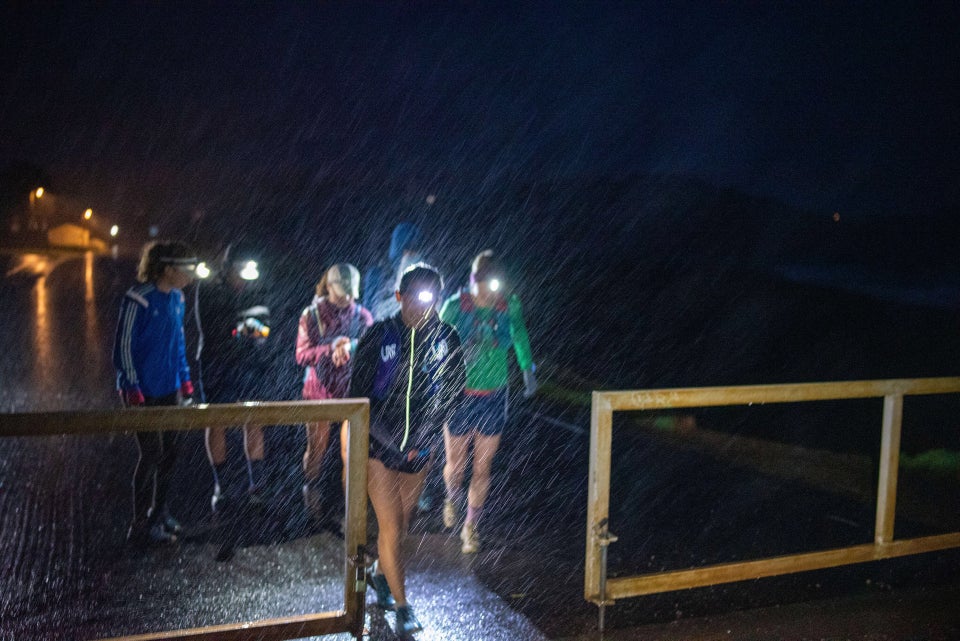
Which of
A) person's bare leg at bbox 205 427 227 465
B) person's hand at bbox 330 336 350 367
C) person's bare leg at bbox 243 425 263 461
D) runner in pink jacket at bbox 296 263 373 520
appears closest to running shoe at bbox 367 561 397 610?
runner in pink jacket at bbox 296 263 373 520

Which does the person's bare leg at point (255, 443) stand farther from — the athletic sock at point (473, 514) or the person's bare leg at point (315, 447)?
the athletic sock at point (473, 514)

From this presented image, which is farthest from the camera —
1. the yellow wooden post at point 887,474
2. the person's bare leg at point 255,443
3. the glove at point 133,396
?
the person's bare leg at point 255,443

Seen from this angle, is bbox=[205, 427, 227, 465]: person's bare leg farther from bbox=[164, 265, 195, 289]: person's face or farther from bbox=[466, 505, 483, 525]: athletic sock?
bbox=[466, 505, 483, 525]: athletic sock

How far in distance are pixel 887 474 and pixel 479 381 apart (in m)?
2.80

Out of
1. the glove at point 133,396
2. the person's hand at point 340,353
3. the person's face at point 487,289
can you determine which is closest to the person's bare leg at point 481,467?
the person's face at point 487,289

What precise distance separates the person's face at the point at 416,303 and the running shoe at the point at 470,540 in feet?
6.17

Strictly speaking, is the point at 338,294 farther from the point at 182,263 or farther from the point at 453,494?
the point at 453,494

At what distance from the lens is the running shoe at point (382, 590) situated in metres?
4.26

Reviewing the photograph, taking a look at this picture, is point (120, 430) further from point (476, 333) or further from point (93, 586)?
point (476, 333)

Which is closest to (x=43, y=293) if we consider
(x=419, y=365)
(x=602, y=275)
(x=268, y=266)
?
(x=602, y=275)

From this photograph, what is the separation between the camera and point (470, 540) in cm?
534

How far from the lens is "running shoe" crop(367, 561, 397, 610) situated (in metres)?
4.26

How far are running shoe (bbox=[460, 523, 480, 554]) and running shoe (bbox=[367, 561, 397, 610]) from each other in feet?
3.11

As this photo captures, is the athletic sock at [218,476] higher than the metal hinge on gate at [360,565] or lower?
lower
